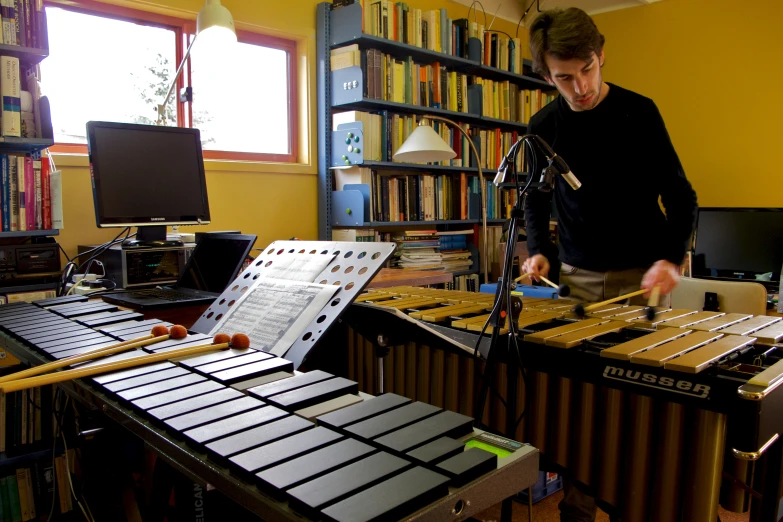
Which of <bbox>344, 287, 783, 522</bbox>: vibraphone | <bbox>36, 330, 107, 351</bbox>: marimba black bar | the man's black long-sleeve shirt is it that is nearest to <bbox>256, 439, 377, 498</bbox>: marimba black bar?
<bbox>344, 287, 783, 522</bbox>: vibraphone

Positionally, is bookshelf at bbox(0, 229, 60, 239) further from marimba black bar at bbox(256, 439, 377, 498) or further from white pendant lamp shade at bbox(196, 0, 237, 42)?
marimba black bar at bbox(256, 439, 377, 498)

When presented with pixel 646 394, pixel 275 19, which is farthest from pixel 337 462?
pixel 275 19

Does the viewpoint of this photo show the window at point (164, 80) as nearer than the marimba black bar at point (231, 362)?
No

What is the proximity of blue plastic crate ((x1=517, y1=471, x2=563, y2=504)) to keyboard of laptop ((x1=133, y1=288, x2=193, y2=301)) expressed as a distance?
63.4 inches

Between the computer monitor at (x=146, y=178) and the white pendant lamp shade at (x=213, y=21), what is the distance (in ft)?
1.43

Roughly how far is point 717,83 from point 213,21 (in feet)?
12.8

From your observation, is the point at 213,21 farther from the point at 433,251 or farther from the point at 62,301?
the point at 433,251

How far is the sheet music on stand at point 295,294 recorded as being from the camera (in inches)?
54.7

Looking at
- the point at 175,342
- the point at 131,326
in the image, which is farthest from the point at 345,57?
the point at 175,342

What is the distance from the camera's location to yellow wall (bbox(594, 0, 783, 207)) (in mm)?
4203

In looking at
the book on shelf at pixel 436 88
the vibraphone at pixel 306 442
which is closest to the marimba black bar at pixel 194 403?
the vibraphone at pixel 306 442

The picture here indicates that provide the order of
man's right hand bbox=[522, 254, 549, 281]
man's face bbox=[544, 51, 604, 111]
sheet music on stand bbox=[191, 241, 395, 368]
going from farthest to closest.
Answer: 1. man's right hand bbox=[522, 254, 549, 281]
2. man's face bbox=[544, 51, 604, 111]
3. sheet music on stand bbox=[191, 241, 395, 368]

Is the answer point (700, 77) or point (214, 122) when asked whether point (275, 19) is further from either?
point (700, 77)

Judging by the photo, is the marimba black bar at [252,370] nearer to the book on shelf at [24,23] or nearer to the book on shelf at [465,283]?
the book on shelf at [24,23]
